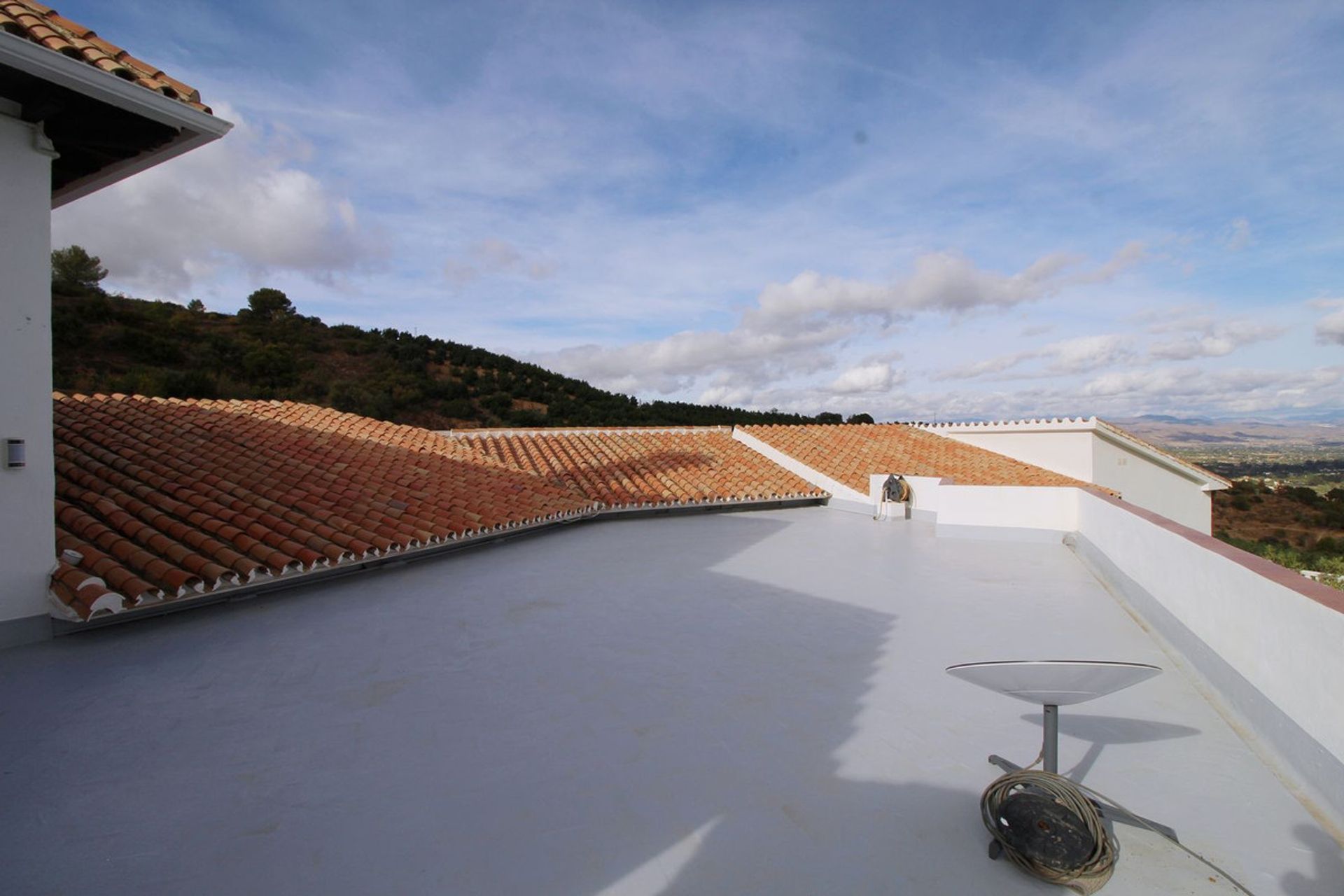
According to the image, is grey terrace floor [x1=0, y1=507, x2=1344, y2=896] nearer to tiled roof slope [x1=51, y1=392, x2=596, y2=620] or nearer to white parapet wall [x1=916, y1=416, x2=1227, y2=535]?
tiled roof slope [x1=51, y1=392, x2=596, y2=620]

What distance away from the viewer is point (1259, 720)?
126 inches

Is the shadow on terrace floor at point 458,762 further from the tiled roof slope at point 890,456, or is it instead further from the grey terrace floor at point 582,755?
the tiled roof slope at point 890,456

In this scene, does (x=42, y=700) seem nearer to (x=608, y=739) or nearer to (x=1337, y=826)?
(x=608, y=739)

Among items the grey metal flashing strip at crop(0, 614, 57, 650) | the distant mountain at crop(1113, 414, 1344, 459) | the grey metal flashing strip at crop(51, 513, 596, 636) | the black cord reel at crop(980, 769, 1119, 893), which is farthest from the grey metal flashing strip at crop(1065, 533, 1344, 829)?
the distant mountain at crop(1113, 414, 1344, 459)

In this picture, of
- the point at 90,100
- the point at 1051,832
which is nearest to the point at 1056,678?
the point at 1051,832

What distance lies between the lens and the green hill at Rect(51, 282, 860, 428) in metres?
25.7

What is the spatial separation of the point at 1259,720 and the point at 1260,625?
17.8 inches

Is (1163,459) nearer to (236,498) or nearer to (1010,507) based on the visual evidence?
(1010,507)

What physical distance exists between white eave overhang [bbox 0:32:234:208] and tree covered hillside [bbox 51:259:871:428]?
2021 centimetres

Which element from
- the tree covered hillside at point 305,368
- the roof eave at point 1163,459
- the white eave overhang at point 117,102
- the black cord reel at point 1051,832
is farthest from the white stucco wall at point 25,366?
the tree covered hillside at point 305,368

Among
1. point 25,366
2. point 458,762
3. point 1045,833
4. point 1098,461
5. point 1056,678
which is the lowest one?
point 458,762

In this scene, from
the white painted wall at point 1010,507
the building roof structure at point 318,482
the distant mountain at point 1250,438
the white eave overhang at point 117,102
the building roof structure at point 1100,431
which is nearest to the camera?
the white eave overhang at point 117,102

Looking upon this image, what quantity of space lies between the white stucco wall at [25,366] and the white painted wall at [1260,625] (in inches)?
271

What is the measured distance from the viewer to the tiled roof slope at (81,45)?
13.0 ft
